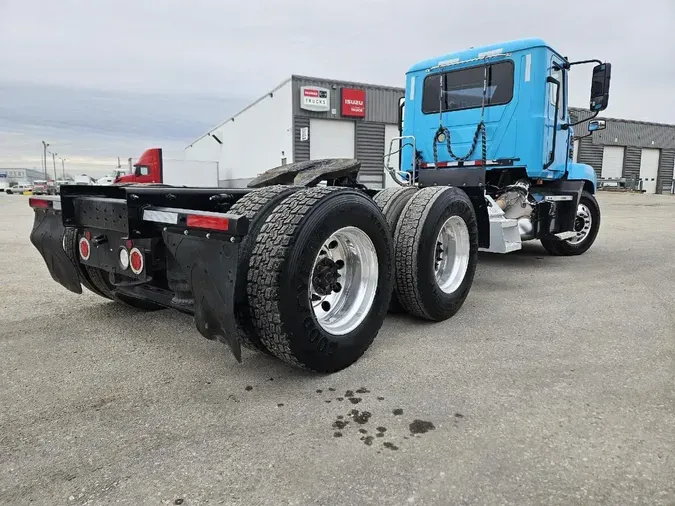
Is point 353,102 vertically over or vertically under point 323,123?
over

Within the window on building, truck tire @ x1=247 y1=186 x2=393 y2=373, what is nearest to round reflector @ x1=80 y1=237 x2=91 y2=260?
truck tire @ x1=247 y1=186 x2=393 y2=373

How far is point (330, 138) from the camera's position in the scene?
24.6m

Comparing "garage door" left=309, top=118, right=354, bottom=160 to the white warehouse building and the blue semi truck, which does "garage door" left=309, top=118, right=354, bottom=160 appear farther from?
the blue semi truck

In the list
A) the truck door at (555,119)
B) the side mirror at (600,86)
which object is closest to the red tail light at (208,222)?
the truck door at (555,119)

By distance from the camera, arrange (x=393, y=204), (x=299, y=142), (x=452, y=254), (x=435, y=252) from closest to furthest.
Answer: (x=435, y=252)
(x=393, y=204)
(x=452, y=254)
(x=299, y=142)

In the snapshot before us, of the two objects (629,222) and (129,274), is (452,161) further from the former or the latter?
(629,222)

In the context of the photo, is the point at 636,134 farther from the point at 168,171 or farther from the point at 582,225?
the point at 582,225

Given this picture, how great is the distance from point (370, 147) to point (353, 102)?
259cm

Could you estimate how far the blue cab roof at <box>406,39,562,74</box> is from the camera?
19.3 feet

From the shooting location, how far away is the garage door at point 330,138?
23.8 m

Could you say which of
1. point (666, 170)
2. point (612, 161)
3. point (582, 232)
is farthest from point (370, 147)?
point (666, 170)

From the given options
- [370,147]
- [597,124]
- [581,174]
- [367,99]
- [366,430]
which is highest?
[367,99]

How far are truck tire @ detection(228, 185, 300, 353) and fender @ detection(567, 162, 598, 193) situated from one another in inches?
224

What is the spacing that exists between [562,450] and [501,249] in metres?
3.32
